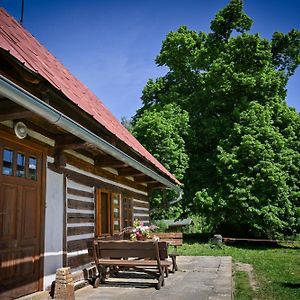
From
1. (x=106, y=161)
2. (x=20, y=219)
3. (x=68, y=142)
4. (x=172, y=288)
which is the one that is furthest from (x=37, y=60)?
→ (x=172, y=288)

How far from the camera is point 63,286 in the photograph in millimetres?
5270

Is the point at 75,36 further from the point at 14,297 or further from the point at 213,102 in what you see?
the point at 213,102

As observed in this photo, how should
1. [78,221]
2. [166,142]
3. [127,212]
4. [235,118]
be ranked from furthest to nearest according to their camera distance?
1. [235,118]
2. [166,142]
3. [127,212]
4. [78,221]

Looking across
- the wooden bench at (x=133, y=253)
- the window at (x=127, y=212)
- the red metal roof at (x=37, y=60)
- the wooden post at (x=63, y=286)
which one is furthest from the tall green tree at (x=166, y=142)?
Answer: the wooden post at (x=63, y=286)

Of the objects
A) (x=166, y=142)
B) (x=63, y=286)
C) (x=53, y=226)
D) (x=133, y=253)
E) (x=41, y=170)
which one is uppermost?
(x=166, y=142)

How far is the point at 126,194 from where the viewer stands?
10227 millimetres

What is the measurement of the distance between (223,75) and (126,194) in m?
11.8

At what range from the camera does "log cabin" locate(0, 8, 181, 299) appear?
418 cm

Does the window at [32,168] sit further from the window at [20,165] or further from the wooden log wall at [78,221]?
the wooden log wall at [78,221]

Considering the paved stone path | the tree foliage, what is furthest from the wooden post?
the tree foliage

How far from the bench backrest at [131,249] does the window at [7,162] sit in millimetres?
2499

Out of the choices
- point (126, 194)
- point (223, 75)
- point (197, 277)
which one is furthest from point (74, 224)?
point (223, 75)

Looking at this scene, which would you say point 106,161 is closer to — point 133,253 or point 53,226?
point 133,253

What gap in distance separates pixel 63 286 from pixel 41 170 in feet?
5.93
